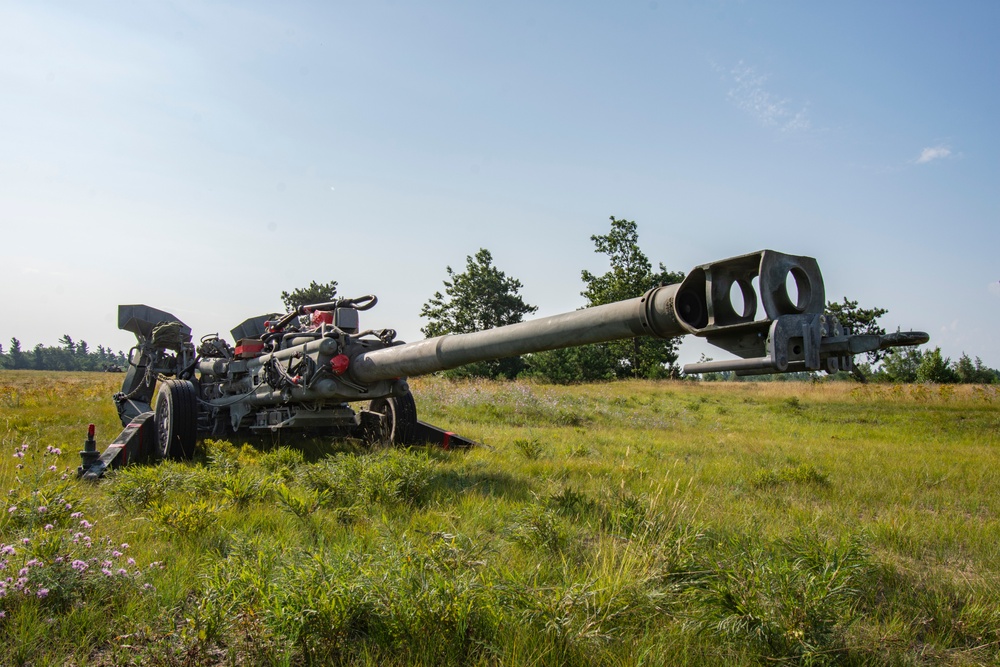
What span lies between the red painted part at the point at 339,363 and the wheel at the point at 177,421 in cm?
246

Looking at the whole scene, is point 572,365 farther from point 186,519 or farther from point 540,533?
point 186,519

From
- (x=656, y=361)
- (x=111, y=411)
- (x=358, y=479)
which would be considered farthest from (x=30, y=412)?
(x=656, y=361)

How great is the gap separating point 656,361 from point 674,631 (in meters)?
44.7

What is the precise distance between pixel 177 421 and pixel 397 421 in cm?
264

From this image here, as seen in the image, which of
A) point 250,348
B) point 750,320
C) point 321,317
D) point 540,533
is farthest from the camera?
point 250,348

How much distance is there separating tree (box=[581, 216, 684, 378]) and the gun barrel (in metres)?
38.6

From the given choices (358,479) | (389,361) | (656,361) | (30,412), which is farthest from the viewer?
(656,361)

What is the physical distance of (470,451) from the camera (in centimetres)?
786

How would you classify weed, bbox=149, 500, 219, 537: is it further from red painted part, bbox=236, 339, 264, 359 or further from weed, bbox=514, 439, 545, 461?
red painted part, bbox=236, 339, 264, 359

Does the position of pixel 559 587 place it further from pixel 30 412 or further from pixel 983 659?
pixel 30 412

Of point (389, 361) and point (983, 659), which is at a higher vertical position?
point (389, 361)

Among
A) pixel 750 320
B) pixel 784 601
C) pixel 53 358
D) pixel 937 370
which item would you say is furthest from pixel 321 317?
pixel 53 358

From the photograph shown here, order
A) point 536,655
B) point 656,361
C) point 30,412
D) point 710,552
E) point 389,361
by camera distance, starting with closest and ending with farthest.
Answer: point 536,655 → point 710,552 → point 389,361 → point 30,412 → point 656,361

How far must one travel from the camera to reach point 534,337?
14.5 ft
